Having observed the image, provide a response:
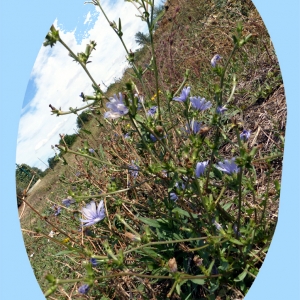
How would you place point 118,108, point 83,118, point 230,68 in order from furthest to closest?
point 83,118, point 230,68, point 118,108

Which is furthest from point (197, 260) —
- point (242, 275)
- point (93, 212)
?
point (93, 212)

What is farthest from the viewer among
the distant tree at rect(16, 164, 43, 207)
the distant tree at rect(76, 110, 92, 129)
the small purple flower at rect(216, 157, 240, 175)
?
the distant tree at rect(16, 164, 43, 207)

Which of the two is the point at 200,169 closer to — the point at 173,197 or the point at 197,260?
the point at 173,197

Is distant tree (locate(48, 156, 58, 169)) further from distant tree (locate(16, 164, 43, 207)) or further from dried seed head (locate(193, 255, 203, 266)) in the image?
dried seed head (locate(193, 255, 203, 266))

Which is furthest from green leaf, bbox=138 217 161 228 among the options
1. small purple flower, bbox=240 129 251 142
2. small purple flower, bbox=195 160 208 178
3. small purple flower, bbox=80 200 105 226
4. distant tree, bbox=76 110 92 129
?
distant tree, bbox=76 110 92 129

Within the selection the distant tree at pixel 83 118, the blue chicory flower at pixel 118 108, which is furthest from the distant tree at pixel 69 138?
the blue chicory flower at pixel 118 108

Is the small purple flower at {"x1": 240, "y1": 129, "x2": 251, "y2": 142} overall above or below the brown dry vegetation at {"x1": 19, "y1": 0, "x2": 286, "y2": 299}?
below

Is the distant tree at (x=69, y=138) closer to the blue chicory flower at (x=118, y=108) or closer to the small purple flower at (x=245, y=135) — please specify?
the blue chicory flower at (x=118, y=108)

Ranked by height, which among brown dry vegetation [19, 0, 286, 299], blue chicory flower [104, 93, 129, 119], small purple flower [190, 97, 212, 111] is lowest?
blue chicory flower [104, 93, 129, 119]

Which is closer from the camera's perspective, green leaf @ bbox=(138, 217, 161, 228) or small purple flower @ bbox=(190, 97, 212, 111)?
small purple flower @ bbox=(190, 97, 212, 111)

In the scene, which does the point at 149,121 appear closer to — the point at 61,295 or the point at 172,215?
the point at 172,215

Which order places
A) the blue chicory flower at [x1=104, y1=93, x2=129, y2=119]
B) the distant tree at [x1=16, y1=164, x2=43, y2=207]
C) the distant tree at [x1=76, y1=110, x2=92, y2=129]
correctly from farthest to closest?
the distant tree at [x1=16, y1=164, x2=43, y2=207] < the distant tree at [x1=76, y1=110, x2=92, y2=129] < the blue chicory flower at [x1=104, y1=93, x2=129, y2=119]

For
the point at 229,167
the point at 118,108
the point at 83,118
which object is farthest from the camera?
the point at 83,118
